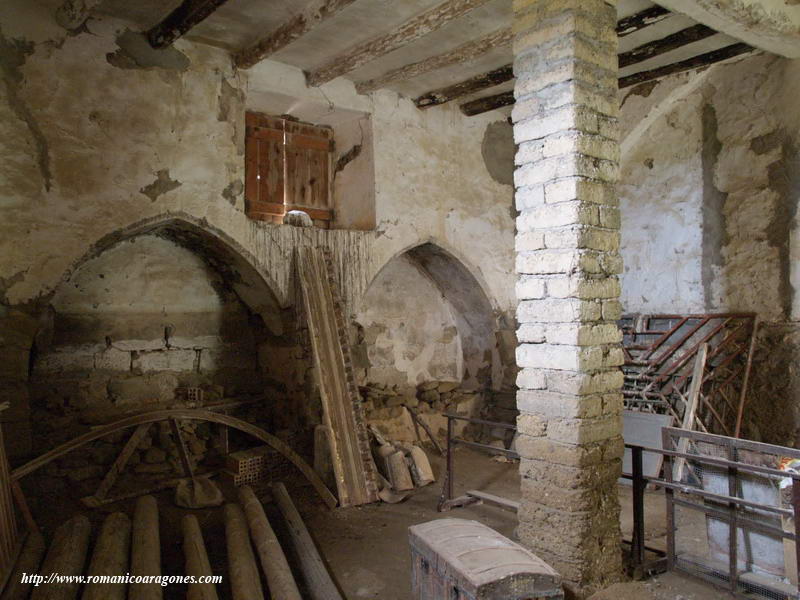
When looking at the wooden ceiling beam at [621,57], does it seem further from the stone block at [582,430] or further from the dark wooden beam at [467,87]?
the stone block at [582,430]

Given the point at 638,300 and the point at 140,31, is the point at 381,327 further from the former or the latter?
the point at 140,31

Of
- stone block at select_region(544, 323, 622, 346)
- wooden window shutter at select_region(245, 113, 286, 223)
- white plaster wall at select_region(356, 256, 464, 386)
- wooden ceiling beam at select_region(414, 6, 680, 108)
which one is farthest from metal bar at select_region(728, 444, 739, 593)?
wooden window shutter at select_region(245, 113, 286, 223)

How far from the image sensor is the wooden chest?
2463mm

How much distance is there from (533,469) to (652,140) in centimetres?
486

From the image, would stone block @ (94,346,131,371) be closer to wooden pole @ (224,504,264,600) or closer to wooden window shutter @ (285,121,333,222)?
A: wooden pole @ (224,504,264,600)

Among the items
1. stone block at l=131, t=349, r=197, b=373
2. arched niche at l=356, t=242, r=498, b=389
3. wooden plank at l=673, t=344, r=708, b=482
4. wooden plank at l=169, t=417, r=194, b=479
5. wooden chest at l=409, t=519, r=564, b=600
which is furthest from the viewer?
arched niche at l=356, t=242, r=498, b=389

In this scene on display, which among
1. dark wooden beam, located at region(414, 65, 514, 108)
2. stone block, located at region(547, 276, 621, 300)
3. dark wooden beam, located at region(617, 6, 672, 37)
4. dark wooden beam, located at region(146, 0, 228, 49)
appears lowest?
stone block, located at region(547, 276, 621, 300)

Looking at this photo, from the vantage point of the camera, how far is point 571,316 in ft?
10.6

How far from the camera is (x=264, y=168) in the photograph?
656 cm

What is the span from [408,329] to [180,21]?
4413 millimetres

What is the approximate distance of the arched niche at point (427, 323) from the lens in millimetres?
7277

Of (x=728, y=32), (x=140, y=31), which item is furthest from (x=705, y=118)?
(x=140, y=31)

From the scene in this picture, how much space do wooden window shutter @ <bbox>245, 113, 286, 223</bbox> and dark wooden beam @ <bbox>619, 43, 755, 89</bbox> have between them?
12.7 feet

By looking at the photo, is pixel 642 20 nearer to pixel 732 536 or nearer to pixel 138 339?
pixel 732 536
